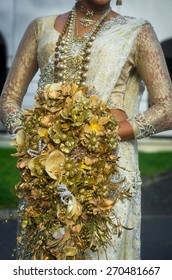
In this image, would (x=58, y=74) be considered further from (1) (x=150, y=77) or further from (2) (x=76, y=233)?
(2) (x=76, y=233)

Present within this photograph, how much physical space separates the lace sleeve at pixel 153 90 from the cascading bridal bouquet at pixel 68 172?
0.97ft

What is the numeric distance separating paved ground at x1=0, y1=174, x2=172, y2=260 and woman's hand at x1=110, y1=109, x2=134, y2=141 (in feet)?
16.4

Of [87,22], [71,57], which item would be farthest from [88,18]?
[71,57]

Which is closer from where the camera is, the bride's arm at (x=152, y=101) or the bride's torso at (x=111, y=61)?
the bride's arm at (x=152, y=101)

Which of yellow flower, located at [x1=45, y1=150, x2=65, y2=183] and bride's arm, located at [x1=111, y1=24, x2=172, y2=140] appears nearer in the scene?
yellow flower, located at [x1=45, y1=150, x2=65, y2=183]

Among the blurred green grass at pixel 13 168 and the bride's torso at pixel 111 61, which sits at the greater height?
the bride's torso at pixel 111 61

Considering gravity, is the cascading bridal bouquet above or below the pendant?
below

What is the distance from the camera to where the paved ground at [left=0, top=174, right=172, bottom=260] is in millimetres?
9431

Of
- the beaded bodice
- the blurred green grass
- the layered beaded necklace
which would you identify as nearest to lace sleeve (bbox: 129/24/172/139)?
the beaded bodice

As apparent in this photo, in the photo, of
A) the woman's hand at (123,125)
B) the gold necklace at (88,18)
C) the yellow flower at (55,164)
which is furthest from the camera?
the gold necklace at (88,18)

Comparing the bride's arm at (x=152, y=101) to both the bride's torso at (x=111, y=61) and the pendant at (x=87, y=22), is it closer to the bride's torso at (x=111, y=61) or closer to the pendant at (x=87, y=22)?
the bride's torso at (x=111, y=61)

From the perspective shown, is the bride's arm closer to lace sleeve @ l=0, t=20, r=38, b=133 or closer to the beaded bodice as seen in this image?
the beaded bodice

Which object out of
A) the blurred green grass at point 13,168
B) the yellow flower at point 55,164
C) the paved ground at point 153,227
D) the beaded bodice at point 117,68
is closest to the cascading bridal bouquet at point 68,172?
the yellow flower at point 55,164

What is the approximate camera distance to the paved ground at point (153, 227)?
9.43m
